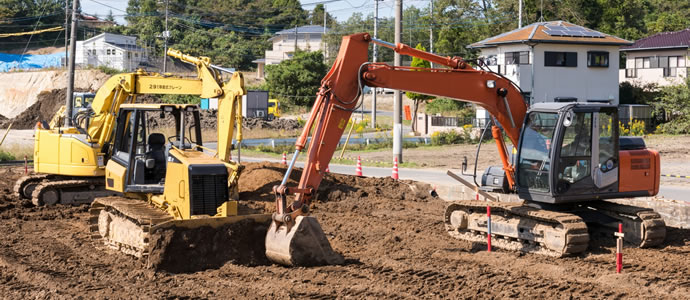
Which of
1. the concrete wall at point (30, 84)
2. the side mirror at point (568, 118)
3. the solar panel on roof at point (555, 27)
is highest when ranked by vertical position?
the solar panel on roof at point (555, 27)

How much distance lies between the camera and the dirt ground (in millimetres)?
10086

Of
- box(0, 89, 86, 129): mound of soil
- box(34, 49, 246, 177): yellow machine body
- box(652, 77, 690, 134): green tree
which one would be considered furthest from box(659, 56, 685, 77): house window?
box(0, 89, 86, 129): mound of soil

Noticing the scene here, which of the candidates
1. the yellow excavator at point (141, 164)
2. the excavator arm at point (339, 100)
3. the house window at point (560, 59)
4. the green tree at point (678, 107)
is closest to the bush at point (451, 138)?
the house window at point (560, 59)

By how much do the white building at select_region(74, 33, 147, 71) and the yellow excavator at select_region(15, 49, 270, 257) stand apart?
199 feet

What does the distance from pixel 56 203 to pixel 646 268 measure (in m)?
14.1

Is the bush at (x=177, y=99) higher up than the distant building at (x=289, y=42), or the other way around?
→ the distant building at (x=289, y=42)

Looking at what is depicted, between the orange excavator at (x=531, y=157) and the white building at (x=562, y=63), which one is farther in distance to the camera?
the white building at (x=562, y=63)

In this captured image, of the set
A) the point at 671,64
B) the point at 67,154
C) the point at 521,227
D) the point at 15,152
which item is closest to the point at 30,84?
the point at 15,152

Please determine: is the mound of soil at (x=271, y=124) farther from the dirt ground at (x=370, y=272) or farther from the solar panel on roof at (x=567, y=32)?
the dirt ground at (x=370, y=272)

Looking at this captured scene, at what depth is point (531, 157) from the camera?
43.7 feet

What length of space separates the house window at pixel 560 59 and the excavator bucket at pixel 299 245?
122ft

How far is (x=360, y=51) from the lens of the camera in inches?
471

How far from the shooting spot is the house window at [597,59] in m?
46.7

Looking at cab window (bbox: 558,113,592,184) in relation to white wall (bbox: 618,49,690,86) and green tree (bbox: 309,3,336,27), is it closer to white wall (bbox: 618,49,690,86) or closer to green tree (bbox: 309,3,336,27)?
white wall (bbox: 618,49,690,86)
